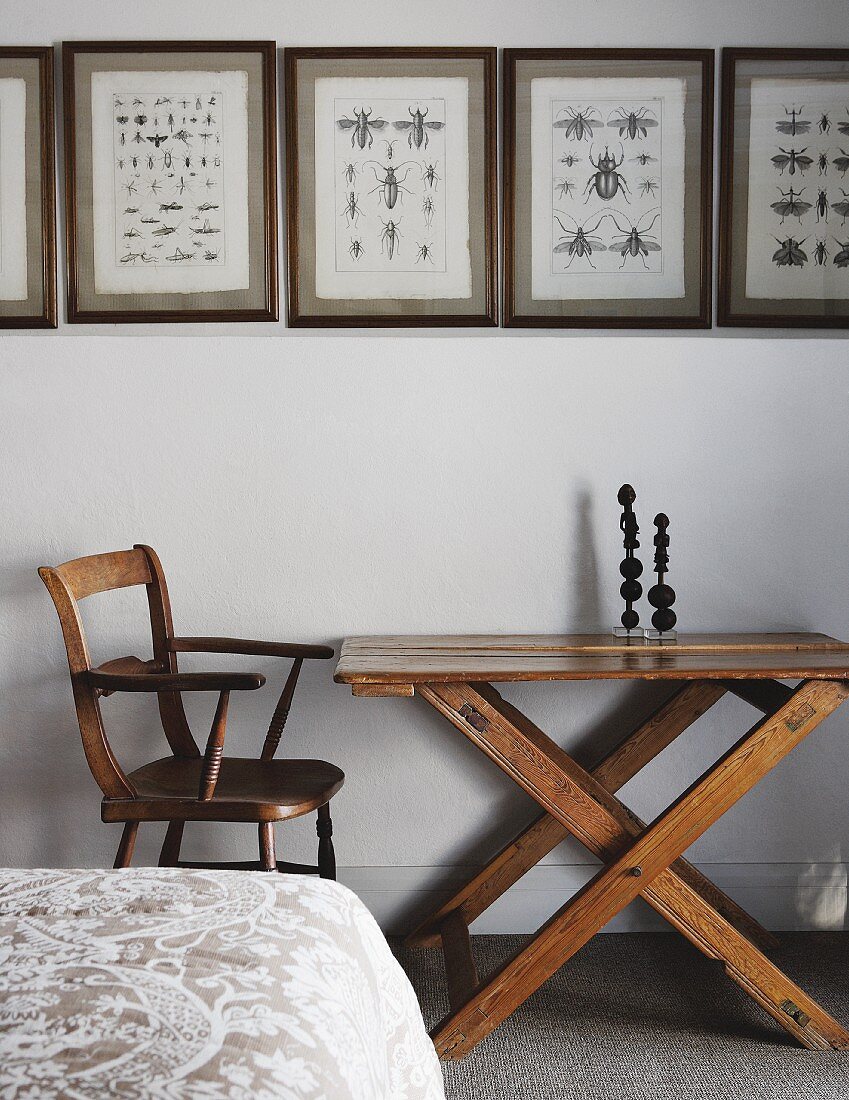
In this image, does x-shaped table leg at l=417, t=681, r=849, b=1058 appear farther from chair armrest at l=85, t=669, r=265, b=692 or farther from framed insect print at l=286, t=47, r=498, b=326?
framed insect print at l=286, t=47, r=498, b=326

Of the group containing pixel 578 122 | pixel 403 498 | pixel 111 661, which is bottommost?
pixel 111 661

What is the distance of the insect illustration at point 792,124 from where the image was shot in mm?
2410

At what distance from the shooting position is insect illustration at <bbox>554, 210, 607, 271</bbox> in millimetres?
2412

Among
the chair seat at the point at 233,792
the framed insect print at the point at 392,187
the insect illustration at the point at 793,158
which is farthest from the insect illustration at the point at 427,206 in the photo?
the chair seat at the point at 233,792

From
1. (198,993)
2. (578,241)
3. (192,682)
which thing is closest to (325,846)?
(192,682)

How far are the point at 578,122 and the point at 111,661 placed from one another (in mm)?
1790

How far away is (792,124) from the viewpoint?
241 cm

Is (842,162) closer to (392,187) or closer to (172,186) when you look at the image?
(392,187)

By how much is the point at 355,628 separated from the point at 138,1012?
1665 mm

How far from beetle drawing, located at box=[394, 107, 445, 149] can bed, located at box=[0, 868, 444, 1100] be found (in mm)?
1962

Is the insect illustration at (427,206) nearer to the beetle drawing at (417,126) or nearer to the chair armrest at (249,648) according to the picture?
the beetle drawing at (417,126)

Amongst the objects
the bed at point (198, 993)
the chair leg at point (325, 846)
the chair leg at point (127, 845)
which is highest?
the bed at point (198, 993)

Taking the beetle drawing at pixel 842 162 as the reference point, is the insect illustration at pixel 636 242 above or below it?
below

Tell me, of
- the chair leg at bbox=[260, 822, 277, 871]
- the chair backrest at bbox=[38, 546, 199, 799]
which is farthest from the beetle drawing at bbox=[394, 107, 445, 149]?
the chair leg at bbox=[260, 822, 277, 871]
